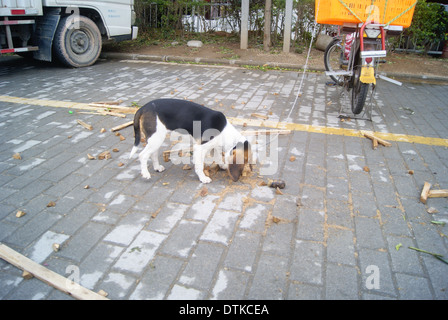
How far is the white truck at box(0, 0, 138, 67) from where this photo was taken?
7.91m

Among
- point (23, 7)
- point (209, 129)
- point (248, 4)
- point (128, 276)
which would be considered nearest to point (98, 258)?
point (128, 276)

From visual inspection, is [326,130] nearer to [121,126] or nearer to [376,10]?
[376,10]

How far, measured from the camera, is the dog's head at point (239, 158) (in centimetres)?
363

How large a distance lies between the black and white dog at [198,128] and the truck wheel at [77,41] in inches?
248

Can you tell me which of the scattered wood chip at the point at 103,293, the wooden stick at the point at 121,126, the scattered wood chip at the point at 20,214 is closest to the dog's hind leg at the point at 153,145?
the scattered wood chip at the point at 20,214

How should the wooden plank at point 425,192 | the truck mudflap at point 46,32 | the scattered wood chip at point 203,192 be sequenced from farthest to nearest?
the truck mudflap at point 46,32
the scattered wood chip at point 203,192
the wooden plank at point 425,192

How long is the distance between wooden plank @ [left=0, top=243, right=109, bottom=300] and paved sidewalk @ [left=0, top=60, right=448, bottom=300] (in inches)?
2.2

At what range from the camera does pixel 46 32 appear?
8352mm

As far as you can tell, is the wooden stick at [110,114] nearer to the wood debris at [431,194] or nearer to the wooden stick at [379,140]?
the wooden stick at [379,140]

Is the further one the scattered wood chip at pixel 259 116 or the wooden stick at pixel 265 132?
the scattered wood chip at pixel 259 116

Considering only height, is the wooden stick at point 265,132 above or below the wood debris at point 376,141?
above

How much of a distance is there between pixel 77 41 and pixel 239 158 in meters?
7.44

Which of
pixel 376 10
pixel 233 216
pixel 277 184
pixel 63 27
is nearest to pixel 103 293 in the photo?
pixel 233 216

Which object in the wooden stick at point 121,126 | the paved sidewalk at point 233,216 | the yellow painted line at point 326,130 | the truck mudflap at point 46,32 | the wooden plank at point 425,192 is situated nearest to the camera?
the paved sidewalk at point 233,216
